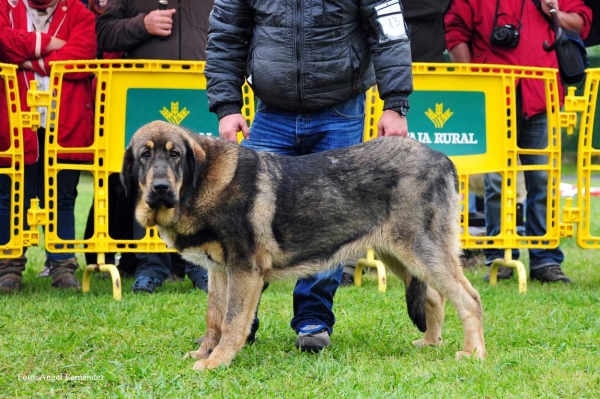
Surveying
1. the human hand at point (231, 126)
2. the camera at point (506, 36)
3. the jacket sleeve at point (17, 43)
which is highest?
the camera at point (506, 36)

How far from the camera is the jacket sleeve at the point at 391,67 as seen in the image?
16.9 ft

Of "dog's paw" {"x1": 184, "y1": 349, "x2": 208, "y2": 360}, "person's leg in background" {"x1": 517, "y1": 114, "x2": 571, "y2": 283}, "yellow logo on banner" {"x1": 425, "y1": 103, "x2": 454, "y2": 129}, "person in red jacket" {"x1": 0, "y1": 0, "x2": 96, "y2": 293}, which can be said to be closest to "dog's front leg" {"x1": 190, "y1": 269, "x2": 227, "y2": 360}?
"dog's paw" {"x1": 184, "y1": 349, "x2": 208, "y2": 360}

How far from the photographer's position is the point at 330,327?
5570 mm

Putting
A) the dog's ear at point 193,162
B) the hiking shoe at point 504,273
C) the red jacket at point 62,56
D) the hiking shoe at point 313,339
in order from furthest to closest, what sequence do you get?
the hiking shoe at point 504,273, the red jacket at point 62,56, the hiking shoe at point 313,339, the dog's ear at point 193,162

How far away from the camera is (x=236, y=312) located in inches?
191

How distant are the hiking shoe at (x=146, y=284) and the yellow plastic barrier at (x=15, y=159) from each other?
0.88 meters

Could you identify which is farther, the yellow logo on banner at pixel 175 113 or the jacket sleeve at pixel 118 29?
the jacket sleeve at pixel 118 29

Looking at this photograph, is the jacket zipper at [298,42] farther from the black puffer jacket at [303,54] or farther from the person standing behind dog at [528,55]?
the person standing behind dog at [528,55]

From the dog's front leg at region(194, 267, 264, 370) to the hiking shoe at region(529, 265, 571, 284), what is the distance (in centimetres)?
393

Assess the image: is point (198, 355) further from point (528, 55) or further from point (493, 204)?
point (528, 55)

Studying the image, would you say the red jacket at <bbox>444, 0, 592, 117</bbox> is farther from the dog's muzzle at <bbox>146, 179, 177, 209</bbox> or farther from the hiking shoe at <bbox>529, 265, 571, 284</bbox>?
the dog's muzzle at <bbox>146, 179, 177, 209</bbox>

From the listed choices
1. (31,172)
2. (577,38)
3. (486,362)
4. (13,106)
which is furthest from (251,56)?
(577,38)

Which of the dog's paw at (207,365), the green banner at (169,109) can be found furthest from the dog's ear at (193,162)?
the green banner at (169,109)

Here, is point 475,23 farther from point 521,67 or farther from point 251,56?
point 251,56
